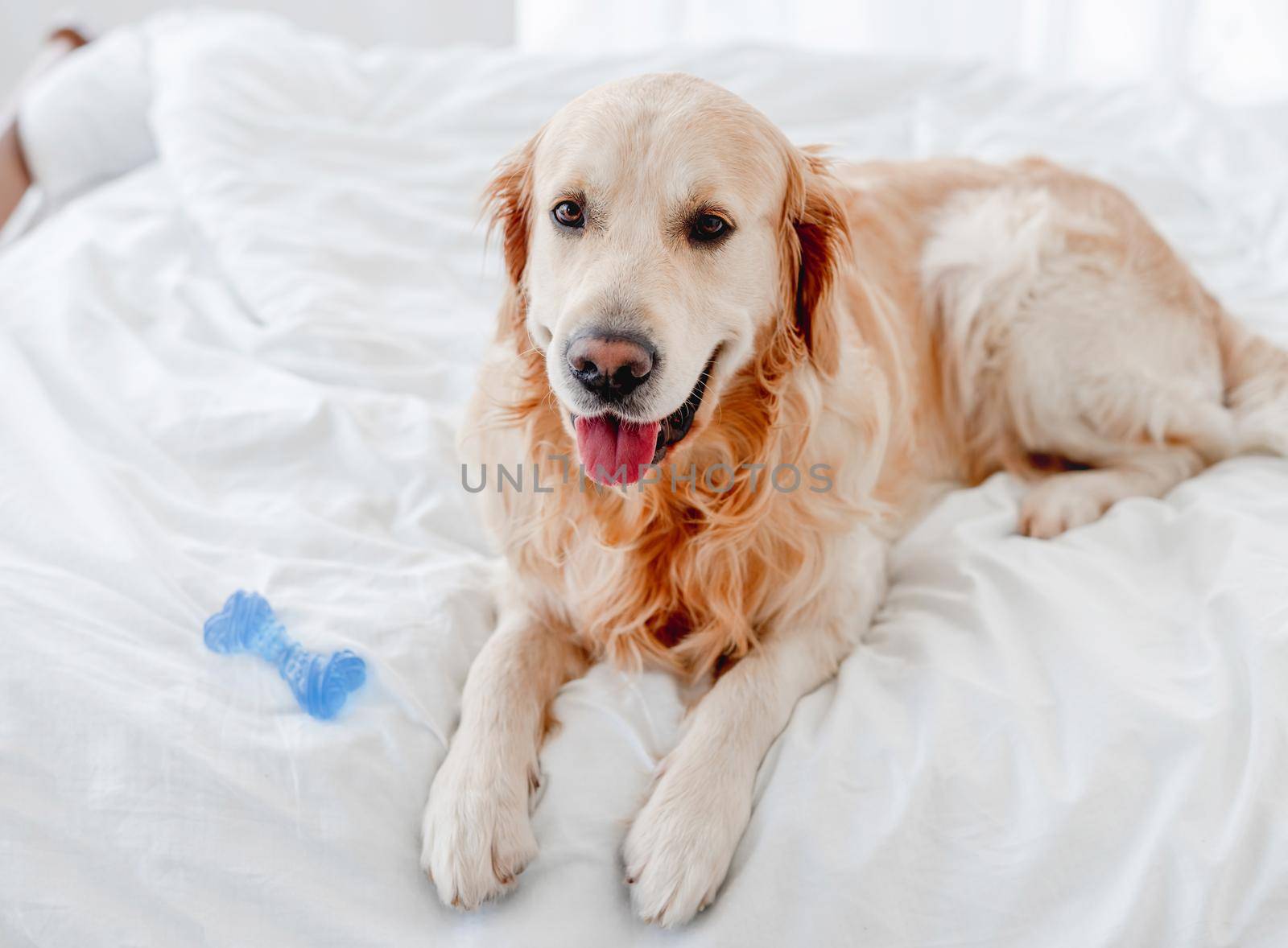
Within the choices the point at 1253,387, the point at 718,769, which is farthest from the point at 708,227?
the point at 1253,387

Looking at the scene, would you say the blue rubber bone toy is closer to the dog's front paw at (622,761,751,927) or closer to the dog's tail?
the dog's front paw at (622,761,751,927)

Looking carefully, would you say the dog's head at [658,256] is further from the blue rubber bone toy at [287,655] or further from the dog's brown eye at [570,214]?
the blue rubber bone toy at [287,655]

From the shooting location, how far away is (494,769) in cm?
119

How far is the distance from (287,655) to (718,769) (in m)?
0.56

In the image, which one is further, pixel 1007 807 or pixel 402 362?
pixel 402 362

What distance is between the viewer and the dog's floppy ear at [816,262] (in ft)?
4.65

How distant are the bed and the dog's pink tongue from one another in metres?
0.32

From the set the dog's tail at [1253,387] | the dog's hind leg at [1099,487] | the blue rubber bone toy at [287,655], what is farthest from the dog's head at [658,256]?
the dog's tail at [1253,387]

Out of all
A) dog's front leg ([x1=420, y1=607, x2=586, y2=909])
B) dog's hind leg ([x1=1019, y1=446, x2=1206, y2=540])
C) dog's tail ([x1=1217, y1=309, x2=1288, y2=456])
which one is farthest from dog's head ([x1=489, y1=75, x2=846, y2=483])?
dog's tail ([x1=1217, y1=309, x2=1288, y2=456])

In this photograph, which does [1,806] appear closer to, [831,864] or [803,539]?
[831,864]

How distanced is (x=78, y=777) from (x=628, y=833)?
59 cm

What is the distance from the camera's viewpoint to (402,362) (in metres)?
2.09

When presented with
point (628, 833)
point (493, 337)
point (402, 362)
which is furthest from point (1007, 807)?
point (402, 362)

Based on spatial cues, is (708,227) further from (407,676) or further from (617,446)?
(407,676)
